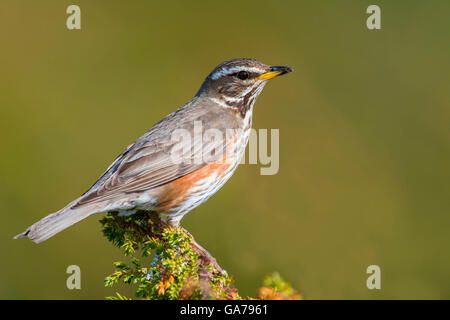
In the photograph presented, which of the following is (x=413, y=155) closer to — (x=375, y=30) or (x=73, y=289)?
(x=375, y=30)

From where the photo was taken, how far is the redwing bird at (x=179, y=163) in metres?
4.91

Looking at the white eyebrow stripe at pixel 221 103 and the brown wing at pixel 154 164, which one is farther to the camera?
the white eyebrow stripe at pixel 221 103

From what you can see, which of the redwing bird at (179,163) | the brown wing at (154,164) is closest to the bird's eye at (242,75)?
the redwing bird at (179,163)

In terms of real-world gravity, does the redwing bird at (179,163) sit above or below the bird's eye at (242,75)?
below

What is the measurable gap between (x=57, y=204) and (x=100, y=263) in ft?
3.59

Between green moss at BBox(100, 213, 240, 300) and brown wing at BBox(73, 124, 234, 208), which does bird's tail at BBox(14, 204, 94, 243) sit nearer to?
brown wing at BBox(73, 124, 234, 208)

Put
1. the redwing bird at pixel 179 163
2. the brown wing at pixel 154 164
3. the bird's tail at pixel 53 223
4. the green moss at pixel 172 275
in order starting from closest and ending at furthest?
the green moss at pixel 172 275 < the bird's tail at pixel 53 223 < the redwing bird at pixel 179 163 < the brown wing at pixel 154 164

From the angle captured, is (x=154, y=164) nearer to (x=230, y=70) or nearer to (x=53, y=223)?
(x=53, y=223)

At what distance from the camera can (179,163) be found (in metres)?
5.35

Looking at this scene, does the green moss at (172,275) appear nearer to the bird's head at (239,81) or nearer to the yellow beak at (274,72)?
the bird's head at (239,81)

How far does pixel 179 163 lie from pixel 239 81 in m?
1.35

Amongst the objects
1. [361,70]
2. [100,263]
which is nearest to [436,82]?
[361,70]

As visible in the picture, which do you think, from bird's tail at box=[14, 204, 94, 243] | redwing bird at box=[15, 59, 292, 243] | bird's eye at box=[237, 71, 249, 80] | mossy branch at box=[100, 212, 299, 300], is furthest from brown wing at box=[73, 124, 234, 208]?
bird's eye at box=[237, 71, 249, 80]

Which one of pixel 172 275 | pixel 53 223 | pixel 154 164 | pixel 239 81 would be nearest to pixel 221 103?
pixel 239 81
